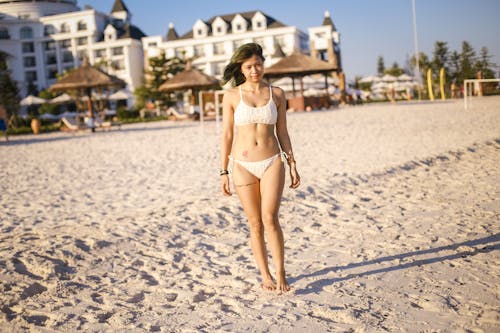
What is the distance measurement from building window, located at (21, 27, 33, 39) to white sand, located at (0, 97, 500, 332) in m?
57.4

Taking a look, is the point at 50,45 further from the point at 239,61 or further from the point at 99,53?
the point at 239,61

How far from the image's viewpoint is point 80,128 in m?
20.6

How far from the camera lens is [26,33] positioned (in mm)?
58375

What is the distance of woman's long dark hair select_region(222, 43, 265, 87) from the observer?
3018 mm

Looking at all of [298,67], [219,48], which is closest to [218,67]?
[219,48]

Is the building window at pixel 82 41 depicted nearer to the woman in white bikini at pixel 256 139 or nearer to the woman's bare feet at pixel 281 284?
the woman in white bikini at pixel 256 139

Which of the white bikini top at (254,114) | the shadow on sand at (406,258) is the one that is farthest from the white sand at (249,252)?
the white bikini top at (254,114)

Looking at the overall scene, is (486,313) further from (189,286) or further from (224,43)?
(224,43)

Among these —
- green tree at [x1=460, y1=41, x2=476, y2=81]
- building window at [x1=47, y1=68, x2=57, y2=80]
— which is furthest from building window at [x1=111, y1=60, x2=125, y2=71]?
green tree at [x1=460, y1=41, x2=476, y2=81]

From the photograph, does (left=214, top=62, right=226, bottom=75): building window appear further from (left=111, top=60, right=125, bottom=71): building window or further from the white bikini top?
the white bikini top

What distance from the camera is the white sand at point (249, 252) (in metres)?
2.92

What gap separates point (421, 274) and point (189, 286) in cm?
175

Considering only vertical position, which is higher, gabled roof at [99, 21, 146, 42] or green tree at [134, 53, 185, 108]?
gabled roof at [99, 21, 146, 42]

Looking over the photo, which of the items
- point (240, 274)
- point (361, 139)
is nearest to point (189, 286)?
point (240, 274)
